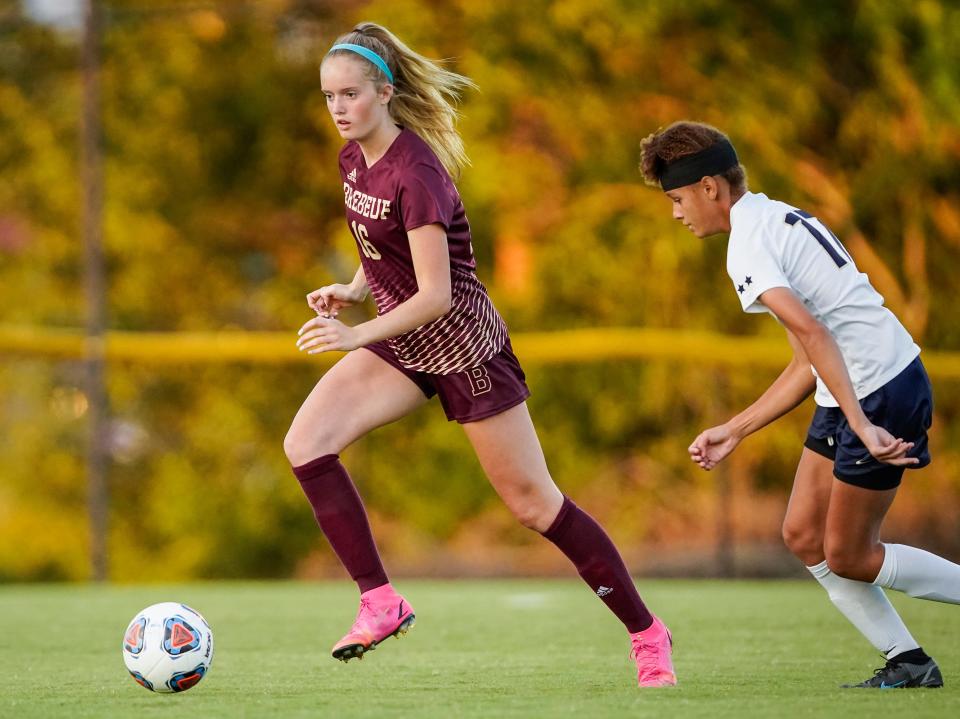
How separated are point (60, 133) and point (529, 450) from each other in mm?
13500

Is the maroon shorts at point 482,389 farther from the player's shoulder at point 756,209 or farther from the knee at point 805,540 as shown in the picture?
the knee at point 805,540

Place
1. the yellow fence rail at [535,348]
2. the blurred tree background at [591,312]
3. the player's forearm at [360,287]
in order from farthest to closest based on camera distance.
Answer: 1. the blurred tree background at [591,312]
2. the yellow fence rail at [535,348]
3. the player's forearm at [360,287]

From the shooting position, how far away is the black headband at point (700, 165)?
453 centimetres

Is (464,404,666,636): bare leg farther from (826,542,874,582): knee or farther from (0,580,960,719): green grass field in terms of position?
(826,542,874,582): knee

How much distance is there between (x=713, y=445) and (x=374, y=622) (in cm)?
116

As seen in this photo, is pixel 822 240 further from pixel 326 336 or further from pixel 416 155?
pixel 326 336

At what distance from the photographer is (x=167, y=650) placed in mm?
4523

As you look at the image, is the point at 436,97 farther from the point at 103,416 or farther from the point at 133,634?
the point at 103,416

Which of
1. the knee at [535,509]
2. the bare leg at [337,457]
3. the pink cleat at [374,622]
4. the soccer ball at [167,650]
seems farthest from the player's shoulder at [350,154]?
the soccer ball at [167,650]

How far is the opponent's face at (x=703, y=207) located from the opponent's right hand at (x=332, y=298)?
1.14 metres

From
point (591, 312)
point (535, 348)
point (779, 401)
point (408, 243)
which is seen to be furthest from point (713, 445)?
point (591, 312)

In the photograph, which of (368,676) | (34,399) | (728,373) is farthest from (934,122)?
(368,676)

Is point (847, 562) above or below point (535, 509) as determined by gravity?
below

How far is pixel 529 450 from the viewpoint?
474cm
